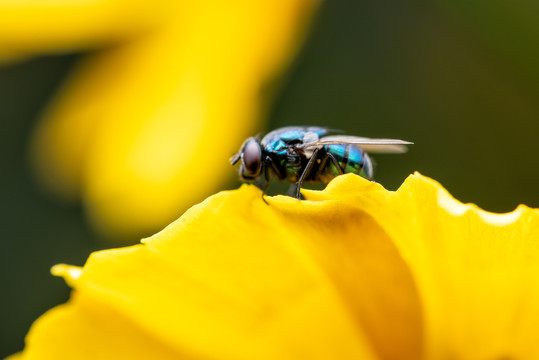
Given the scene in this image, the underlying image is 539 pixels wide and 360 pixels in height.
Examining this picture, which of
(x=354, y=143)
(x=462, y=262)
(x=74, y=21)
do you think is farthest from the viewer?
(x=74, y=21)

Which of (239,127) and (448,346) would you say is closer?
(448,346)

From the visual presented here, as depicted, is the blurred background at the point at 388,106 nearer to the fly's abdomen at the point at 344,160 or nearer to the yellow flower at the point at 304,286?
the fly's abdomen at the point at 344,160

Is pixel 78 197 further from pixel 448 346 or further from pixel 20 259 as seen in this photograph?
pixel 448 346

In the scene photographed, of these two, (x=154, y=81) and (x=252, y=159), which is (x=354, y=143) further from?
(x=154, y=81)

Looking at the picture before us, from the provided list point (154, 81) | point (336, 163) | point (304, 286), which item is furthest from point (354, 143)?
point (154, 81)

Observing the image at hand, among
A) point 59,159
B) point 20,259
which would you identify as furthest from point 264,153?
point 20,259

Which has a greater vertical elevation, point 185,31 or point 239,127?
point 185,31

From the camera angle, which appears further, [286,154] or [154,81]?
[154,81]
